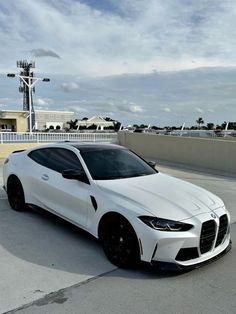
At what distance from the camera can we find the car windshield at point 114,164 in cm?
492

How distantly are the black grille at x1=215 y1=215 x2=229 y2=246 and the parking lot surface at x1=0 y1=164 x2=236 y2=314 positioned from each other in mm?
324

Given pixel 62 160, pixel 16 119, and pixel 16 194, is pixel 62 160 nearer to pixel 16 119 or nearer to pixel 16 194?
pixel 16 194

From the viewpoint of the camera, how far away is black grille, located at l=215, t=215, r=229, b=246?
4.14 m

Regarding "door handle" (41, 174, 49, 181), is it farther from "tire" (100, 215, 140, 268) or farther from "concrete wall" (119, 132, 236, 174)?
"concrete wall" (119, 132, 236, 174)

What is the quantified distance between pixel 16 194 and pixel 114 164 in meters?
2.21

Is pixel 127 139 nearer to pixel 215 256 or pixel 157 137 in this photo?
pixel 157 137

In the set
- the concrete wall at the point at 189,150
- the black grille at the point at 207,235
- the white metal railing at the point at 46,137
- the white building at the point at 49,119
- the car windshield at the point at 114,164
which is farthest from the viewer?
the white building at the point at 49,119

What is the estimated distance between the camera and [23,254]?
447cm

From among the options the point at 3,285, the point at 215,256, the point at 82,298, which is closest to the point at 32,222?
the point at 3,285

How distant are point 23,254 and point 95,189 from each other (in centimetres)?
124

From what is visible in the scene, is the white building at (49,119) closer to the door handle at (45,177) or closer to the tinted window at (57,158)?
the tinted window at (57,158)

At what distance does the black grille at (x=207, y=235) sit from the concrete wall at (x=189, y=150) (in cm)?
931

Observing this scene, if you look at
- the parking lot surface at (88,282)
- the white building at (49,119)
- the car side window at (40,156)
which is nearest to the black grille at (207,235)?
the parking lot surface at (88,282)

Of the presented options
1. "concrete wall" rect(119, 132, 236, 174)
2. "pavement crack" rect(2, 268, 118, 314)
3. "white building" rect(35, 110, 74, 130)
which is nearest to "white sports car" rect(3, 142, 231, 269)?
"pavement crack" rect(2, 268, 118, 314)
